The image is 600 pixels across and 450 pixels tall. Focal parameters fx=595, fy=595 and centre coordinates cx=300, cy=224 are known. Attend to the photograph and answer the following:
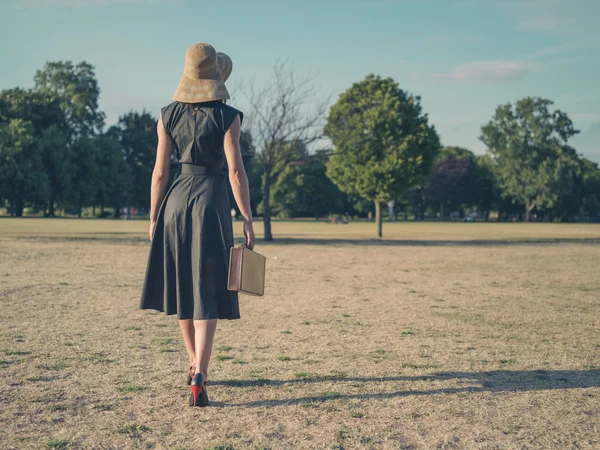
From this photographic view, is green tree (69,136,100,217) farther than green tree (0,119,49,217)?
Yes

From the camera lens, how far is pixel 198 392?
412cm

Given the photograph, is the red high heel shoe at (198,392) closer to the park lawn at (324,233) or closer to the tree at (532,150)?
the park lawn at (324,233)

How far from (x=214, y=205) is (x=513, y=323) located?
5163 millimetres

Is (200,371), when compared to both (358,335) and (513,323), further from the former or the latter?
(513,323)

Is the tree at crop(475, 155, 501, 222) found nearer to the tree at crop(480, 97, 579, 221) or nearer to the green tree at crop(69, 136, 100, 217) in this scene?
the tree at crop(480, 97, 579, 221)

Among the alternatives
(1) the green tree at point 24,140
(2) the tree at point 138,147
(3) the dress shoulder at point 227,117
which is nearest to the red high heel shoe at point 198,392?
(3) the dress shoulder at point 227,117

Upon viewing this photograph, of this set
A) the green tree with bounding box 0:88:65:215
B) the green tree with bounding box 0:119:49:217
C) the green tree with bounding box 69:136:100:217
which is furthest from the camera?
the green tree with bounding box 69:136:100:217

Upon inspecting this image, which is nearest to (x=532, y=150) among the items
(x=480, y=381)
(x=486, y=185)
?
(x=486, y=185)

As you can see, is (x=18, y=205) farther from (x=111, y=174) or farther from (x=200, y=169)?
(x=200, y=169)

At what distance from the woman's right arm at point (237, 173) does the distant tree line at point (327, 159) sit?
24189 mm

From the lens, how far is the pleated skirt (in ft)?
14.0

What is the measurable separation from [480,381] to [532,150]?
83.6 meters

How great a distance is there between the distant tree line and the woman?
2415 cm

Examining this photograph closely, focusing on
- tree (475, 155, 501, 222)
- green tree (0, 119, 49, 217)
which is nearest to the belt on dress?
green tree (0, 119, 49, 217)
